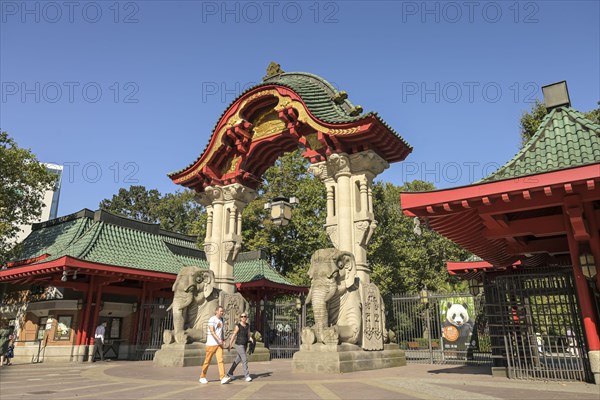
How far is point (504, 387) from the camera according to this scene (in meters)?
7.30

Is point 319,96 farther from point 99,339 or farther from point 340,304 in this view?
point 99,339

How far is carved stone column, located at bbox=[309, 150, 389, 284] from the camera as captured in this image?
40.1 feet

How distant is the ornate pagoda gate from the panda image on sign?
7367mm

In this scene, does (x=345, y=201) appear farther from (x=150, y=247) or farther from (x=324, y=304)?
(x=150, y=247)

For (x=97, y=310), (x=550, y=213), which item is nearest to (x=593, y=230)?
(x=550, y=213)

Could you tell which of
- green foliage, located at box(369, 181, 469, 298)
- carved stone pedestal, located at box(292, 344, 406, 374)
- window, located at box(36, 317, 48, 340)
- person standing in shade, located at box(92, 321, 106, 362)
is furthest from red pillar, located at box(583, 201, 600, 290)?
green foliage, located at box(369, 181, 469, 298)

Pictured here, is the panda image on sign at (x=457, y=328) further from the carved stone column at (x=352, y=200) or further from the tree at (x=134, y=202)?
the tree at (x=134, y=202)

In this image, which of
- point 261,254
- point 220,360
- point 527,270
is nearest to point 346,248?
point 220,360

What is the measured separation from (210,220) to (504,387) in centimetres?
1185

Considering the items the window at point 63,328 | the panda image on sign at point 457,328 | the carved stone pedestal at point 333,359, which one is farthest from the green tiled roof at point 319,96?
→ the window at point 63,328

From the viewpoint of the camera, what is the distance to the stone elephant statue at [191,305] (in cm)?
1272

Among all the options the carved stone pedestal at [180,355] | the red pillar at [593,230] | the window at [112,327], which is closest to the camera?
the red pillar at [593,230]

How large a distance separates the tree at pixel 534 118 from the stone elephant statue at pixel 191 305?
17523 mm

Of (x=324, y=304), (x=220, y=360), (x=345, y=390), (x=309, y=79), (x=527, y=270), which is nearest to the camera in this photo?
(x=345, y=390)
